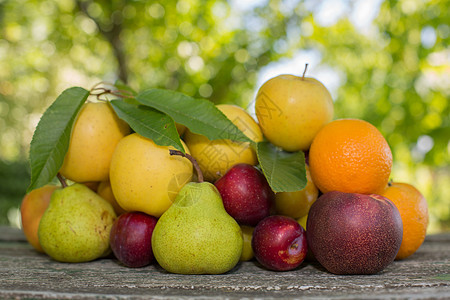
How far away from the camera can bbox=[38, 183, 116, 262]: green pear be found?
0.97m

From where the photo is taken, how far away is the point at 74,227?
97 cm

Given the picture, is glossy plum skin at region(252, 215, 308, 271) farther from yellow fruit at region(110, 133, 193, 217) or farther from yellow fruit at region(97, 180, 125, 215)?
yellow fruit at region(97, 180, 125, 215)

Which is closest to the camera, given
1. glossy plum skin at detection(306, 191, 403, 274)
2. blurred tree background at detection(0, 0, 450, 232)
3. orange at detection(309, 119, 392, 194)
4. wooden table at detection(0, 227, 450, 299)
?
wooden table at detection(0, 227, 450, 299)

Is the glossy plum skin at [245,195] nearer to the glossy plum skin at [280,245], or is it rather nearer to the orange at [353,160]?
the glossy plum skin at [280,245]

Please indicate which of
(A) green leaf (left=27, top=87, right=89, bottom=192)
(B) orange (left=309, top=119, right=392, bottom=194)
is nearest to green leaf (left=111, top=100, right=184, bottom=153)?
(A) green leaf (left=27, top=87, right=89, bottom=192)

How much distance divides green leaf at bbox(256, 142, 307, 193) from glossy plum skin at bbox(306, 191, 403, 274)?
10 centimetres

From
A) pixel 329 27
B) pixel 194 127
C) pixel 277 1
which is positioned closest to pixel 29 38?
pixel 277 1

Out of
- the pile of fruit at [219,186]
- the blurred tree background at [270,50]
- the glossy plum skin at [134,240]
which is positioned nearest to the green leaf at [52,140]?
the pile of fruit at [219,186]

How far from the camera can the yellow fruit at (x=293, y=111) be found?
40.6 inches

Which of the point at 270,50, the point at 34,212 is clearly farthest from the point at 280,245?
the point at 270,50

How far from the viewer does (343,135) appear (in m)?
0.93

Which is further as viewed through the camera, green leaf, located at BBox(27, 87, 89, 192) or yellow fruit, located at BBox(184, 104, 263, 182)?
yellow fruit, located at BBox(184, 104, 263, 182)

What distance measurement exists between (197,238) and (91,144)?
1.42 feet

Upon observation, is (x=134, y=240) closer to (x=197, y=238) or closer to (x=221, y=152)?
(x=197, y=238)
